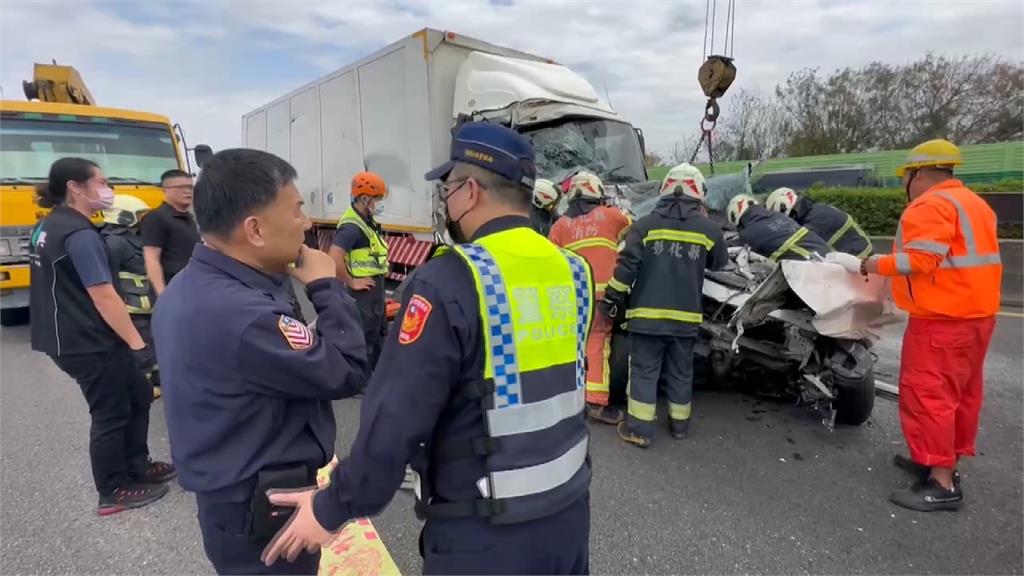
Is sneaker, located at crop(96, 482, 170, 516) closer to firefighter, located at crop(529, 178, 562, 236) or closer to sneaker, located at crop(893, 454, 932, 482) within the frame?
firefighter, located at crop(529, 178, 562, 236)

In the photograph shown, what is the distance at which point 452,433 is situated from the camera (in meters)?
1.34

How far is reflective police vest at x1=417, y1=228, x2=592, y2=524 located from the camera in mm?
1285

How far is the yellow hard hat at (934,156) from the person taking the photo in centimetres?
320

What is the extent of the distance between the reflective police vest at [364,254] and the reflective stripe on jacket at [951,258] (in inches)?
139

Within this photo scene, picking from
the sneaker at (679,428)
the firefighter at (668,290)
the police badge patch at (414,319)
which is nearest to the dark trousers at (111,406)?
the police badge patch at (414,319)

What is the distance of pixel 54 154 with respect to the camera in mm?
6832

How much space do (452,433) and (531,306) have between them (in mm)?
364

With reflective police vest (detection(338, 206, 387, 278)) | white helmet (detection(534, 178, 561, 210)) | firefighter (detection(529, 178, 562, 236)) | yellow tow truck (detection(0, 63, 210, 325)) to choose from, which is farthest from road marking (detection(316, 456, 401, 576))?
yellow tow truck (detection(0, 63, 210, 325))

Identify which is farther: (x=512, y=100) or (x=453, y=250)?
(x=512, y=100)

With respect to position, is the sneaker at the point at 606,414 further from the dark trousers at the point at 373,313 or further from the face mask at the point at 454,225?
the face mask at the point at 454,225

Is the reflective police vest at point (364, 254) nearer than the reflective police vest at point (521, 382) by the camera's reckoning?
No

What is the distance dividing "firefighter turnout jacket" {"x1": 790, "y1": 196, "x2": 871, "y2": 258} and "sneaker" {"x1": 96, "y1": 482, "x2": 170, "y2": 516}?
5.13 m

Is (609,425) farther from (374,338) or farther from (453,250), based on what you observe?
(453,250)

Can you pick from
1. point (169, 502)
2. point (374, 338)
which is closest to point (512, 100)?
point (374, 338)
